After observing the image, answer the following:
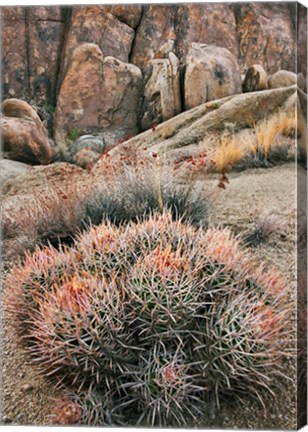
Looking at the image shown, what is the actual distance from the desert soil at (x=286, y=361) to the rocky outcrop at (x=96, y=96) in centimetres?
92

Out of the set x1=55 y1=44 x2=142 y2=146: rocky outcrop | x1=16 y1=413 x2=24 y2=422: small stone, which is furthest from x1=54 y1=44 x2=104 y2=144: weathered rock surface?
x1=16 y1=413 x2=24 y2=422: small stone

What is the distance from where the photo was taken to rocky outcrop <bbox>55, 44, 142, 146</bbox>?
639 cm

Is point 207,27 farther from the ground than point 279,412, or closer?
farther from the ground

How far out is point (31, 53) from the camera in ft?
21.6

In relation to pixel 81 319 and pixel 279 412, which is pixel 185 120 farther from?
pixel 279 412

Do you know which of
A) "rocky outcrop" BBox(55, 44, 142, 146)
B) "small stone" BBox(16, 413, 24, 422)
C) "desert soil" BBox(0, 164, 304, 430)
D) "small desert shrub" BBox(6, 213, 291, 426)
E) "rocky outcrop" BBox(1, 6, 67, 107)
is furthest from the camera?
"rocky outcrop" BBox(1, 6, 67, 107)

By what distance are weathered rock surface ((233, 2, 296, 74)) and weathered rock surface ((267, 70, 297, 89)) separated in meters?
0.04

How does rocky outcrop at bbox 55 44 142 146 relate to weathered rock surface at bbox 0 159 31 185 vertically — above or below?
above

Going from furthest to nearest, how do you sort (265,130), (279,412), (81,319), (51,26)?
(51,26)
(265,130)
(279,412)
(81,319)

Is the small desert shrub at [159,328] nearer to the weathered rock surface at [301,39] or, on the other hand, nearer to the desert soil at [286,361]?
the desert soil at [286,361]

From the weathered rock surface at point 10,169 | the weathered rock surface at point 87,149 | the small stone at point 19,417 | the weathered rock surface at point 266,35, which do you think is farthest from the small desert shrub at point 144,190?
the small stone at point 19,417

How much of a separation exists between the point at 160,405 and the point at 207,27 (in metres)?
2.92

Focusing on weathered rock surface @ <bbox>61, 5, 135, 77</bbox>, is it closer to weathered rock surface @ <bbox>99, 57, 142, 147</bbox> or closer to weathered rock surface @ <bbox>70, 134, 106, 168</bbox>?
weathered rock surface @ <bbox>99, 57, 142, 147</bbox>

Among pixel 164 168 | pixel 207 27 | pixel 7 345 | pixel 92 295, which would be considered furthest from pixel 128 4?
pixel 7 345
